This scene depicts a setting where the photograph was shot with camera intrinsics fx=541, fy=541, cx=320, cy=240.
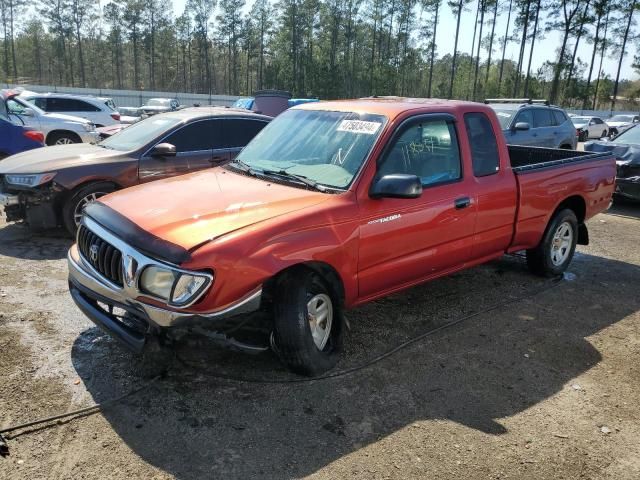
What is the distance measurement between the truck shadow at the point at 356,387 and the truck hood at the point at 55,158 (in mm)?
3106

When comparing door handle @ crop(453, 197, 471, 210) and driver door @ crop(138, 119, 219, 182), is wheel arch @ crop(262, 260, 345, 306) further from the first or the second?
driver door @ crop(138, 119, 219, 182)

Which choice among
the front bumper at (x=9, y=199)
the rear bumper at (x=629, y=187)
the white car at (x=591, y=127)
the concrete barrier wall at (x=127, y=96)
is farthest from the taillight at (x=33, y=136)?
the concrete barrier wall at (x=127, y=96)

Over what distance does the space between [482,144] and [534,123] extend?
820 centimetres

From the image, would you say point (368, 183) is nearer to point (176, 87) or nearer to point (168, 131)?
point (168, 131)

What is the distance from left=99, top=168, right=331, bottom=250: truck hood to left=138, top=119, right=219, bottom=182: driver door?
9.31 ft

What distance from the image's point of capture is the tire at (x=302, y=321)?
3361 mm

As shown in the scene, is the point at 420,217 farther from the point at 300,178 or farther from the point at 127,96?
the point at 127,96

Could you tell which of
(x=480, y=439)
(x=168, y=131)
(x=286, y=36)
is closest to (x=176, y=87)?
(x=286, y=36)

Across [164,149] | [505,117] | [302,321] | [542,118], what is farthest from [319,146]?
[542,118]

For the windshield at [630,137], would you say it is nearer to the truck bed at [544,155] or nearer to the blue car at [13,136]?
the truck bed at [544,155]

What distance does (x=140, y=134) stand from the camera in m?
7.29

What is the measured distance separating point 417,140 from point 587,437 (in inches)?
92.8

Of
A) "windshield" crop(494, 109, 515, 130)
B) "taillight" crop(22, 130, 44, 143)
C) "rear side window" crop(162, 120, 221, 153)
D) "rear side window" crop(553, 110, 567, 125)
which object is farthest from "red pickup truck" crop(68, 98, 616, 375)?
"rear side window" crop(553, 110, 567, 125)

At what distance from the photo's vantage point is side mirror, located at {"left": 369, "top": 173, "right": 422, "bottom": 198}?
3.60m
